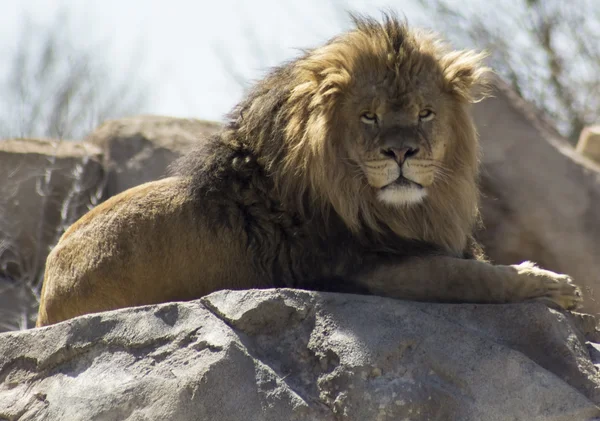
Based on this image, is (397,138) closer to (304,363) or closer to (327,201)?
(327,201)

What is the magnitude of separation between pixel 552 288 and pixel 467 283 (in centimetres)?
36

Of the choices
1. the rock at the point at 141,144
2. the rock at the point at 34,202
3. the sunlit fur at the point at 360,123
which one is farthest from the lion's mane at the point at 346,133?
the rock at the point at 34,202

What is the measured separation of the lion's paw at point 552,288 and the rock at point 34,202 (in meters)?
5.81

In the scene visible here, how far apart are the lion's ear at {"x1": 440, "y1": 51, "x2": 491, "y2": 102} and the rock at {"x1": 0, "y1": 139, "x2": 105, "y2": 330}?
5.30m

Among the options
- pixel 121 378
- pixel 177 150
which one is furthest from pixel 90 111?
pixel 121 378

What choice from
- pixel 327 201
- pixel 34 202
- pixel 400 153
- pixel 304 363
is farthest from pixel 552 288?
pixel 34 202

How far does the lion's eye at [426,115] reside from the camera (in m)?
4.34

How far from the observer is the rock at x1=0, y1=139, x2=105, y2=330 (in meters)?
9.15

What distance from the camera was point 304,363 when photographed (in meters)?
3.72

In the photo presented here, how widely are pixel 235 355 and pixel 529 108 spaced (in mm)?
6013

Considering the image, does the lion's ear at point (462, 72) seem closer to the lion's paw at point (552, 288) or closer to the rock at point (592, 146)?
the lion's paw at point (552, 288)

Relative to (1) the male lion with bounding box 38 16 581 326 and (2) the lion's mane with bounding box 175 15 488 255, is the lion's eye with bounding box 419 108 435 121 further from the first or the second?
(2) the lion's mane with bounding box 175 15 488 255

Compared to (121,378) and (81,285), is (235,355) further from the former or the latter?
(81,285)

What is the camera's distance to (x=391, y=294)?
4.23 m
